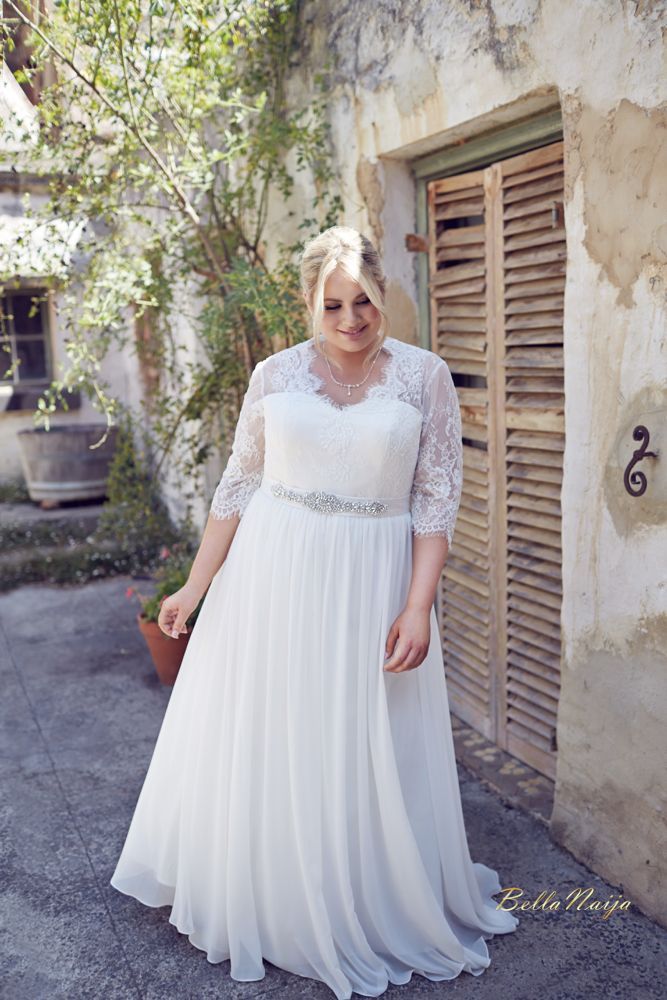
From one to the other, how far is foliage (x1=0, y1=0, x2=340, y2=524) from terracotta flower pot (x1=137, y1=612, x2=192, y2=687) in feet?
3.83

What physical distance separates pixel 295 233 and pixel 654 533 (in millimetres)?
2705

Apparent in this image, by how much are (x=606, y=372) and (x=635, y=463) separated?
278 mm

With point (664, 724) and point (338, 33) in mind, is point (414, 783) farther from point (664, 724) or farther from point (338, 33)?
point (338, 33)

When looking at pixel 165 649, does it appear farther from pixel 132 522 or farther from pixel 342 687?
pixel 132 522

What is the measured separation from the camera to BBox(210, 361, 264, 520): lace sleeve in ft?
8.39

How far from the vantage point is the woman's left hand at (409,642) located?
2.33 meters

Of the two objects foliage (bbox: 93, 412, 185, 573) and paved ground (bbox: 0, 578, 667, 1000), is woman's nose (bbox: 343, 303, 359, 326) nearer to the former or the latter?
paved ground (bbox: 0, 578, 667, 1000)

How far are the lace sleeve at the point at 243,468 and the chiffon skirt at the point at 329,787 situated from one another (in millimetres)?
135

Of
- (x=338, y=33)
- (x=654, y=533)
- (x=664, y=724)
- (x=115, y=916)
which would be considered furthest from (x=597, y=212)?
(x=115, y=916)

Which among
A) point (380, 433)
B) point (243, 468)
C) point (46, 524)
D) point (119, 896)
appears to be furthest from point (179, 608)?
point (46, 524)

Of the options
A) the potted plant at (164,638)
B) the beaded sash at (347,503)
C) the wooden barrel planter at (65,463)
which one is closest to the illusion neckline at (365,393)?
the beaded sash at (347,503)

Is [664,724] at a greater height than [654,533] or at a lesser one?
lesser

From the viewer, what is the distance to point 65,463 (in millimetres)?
7832

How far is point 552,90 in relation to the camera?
2770 mm
